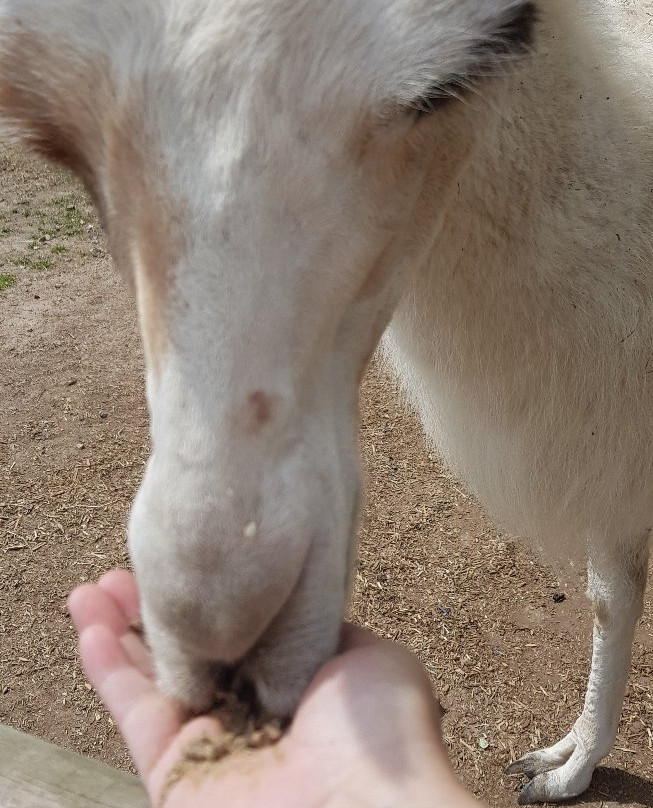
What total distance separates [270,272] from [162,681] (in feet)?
1.90

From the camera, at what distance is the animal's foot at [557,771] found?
8.96 feet

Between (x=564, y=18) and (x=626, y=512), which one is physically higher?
(x=564, y=18)

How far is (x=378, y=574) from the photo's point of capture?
11.9ft

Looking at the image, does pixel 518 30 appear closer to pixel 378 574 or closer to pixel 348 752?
pixel 348 752

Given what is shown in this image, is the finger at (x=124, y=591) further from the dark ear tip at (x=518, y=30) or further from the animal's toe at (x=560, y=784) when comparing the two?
the animal's toe at (x=560, y=784)

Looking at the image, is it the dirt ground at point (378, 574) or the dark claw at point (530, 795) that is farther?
the dirt ground at point (378, 574)

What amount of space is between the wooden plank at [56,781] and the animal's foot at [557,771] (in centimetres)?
168

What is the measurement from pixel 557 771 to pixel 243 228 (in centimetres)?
245

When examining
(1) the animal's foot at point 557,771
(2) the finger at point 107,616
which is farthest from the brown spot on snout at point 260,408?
(1) the animal's foot at point 557,771

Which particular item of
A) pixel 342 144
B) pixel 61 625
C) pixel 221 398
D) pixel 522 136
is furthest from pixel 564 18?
pixel 61 625

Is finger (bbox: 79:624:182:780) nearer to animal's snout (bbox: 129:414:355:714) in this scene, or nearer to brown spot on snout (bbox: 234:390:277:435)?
animal's snout (bbox: 129:414:355:714)

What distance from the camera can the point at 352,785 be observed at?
3.47 feet

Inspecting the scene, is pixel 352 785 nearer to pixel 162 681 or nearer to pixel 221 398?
pixel 162 681

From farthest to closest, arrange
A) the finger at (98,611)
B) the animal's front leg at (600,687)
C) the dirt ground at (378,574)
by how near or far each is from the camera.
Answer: the dirt ground at (378,574) < the animal's front leg at (600,687) < the finger at (98,611)
